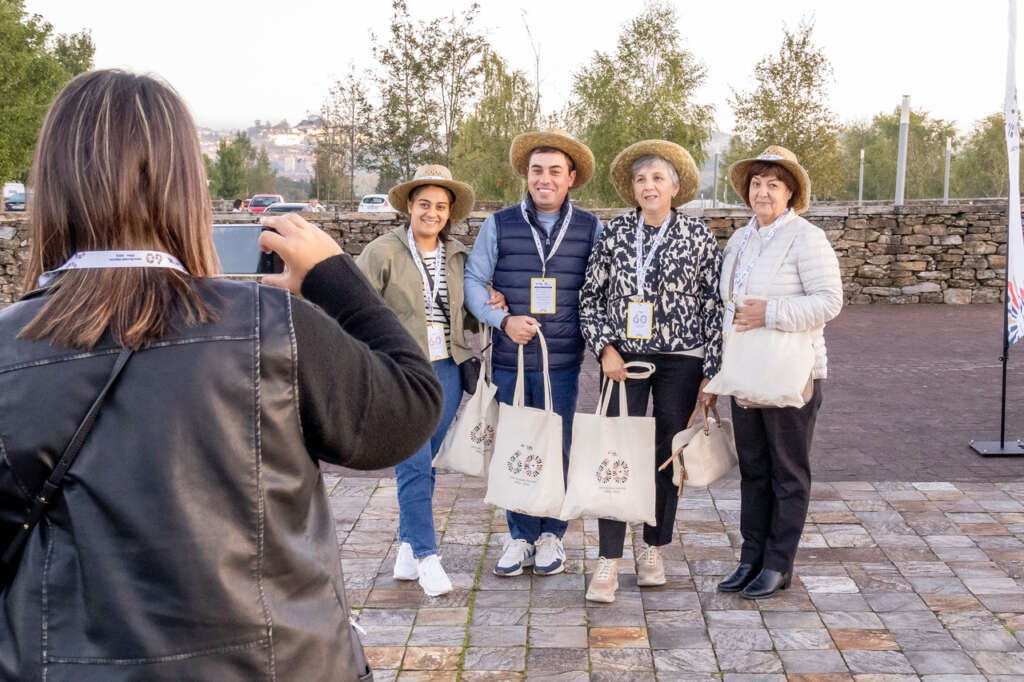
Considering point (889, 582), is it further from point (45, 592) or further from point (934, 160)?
point (934, 160)

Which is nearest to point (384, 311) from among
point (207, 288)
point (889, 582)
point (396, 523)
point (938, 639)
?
point (207, 288)

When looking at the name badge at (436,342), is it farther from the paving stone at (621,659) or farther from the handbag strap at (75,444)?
the handbag strap at (75,444)

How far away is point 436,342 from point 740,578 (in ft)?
5.58

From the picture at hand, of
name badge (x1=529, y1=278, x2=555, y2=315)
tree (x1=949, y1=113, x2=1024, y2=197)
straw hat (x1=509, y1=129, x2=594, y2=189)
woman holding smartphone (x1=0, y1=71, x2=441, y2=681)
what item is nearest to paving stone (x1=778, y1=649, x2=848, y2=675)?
name badge (x1=529, y1=278, x2=555, y2=315)

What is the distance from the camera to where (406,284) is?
14.1 ft

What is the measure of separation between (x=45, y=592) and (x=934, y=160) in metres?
66.9

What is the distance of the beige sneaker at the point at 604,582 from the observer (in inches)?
161

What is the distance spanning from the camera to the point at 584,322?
421 centimetres

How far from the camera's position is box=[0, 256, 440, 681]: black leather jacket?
1.19 m

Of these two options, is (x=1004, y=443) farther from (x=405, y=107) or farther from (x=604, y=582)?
(x=405, y=107)

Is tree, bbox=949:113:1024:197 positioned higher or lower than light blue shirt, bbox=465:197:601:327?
higher

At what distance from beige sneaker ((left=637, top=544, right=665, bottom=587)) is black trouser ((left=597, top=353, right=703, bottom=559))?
48mm

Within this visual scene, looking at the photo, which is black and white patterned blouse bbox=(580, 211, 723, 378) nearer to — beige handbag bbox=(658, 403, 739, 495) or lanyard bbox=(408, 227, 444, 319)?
beige handbag bbox=(658, 403, 739, 495)

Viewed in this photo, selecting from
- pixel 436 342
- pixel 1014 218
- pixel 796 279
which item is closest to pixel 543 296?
pixel 436 342
